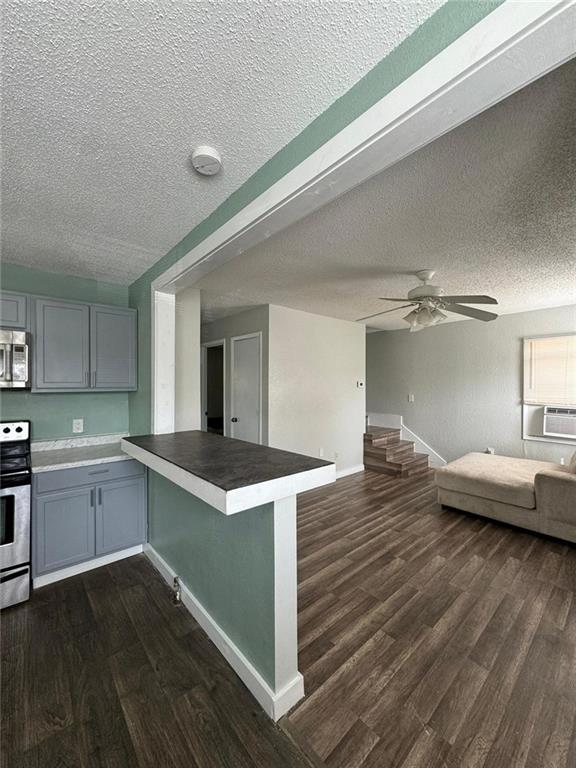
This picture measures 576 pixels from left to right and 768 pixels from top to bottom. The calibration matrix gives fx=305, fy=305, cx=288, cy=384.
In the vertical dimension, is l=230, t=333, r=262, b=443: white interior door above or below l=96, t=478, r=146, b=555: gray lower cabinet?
above

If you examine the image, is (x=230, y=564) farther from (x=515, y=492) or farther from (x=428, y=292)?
(x=515, y=492)

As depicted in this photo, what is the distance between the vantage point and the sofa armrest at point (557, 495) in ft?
8.72

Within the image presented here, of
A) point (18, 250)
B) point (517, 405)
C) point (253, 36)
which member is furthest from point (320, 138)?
point (517, 405)

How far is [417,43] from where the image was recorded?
83 cm

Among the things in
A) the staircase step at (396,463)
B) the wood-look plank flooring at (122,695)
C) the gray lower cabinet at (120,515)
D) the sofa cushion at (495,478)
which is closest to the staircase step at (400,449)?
the staircase step at (396,463)

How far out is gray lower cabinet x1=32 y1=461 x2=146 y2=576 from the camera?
2.13m

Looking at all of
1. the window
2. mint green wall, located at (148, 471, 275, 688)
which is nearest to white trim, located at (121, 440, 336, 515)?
mint green wall, located at (148, 471, 275, 688)

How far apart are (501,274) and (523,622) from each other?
2712 mm

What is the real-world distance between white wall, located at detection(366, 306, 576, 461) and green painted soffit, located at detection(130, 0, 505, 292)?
4.60m

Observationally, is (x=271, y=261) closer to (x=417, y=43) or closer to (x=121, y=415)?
(x=417, y=43)

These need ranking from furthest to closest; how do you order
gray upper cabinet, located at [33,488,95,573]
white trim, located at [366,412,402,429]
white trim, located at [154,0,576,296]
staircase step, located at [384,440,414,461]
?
white trim, located at [366,412,402,429]
staircase step, located at [384,440,414,461]
gray upper cabinet, located at [33,488,95,573]
white trim, located at [154,0,576,296]

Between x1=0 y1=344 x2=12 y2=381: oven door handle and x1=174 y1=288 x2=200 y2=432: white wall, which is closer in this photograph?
Result: x1=0 y1=344 x2=12 y2=381: oven door handle

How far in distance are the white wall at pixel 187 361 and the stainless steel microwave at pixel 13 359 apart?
1075mm

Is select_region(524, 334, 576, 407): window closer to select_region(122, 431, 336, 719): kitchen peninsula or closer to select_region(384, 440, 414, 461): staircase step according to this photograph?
select_region(384, 440, 414, 461): staircase step
